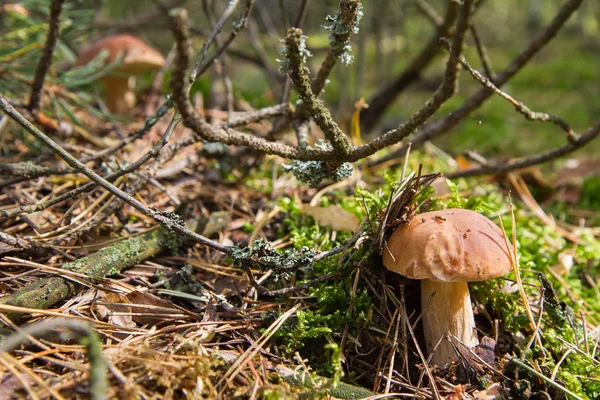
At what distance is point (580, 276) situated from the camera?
228 centimetres

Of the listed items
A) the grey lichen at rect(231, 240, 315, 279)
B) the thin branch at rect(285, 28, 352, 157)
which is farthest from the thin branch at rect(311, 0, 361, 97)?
the grey lichen at rect(231, 240, 315, 279)

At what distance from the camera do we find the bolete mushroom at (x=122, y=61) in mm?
2990

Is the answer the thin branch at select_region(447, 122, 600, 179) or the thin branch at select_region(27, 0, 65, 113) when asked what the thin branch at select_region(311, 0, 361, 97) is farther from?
the thin branch at select_region(447, 122, 600, 179)

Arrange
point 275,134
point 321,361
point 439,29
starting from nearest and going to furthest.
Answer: point 321,361, point 275,134, point 439,29

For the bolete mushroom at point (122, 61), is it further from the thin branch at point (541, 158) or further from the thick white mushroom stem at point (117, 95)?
the thin branch at point (541, 158)

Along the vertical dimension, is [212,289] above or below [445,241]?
below

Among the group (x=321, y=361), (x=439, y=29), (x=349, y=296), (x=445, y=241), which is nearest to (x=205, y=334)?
(x=321, y=361)

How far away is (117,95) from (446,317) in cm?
283

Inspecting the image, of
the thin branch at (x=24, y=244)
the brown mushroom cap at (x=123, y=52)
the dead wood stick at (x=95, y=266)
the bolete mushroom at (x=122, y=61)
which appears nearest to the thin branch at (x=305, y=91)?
the dead wood stick at (x=95, y=266)

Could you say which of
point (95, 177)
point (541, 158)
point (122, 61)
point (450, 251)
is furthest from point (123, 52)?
point (541, 158)

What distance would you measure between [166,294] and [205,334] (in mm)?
306

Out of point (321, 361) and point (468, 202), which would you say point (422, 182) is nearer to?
point (468, 202)

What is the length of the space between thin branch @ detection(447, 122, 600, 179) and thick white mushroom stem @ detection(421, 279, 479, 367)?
1090mm

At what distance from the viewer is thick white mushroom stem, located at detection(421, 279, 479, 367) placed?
1.55 metres
